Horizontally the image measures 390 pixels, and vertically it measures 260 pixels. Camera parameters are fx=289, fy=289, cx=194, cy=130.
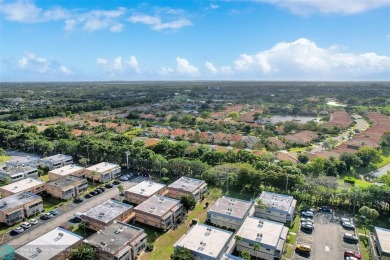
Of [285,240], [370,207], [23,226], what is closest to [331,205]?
[370,207]

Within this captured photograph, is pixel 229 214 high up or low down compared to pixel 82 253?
down

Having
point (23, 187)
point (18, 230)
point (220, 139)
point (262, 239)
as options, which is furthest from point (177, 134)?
point (262, 239)

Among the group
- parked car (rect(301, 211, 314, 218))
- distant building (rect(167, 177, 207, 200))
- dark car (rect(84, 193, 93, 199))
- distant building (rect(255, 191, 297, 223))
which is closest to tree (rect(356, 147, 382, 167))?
parked car (rect(301, 211, 314, 218))

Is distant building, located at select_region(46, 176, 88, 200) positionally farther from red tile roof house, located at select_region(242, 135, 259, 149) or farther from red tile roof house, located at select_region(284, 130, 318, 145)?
red tile roof house, located at select_region(284, 130, 318, 145)

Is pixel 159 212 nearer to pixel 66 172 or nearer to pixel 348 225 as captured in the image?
pixel 66 172

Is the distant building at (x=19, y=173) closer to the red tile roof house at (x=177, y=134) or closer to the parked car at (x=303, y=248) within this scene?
the red tile roof house at (x=177, y=134)
